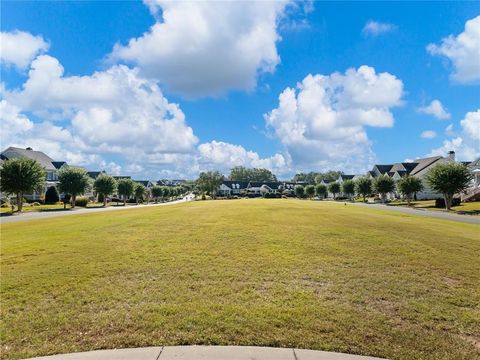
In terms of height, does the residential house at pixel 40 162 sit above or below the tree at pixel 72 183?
above

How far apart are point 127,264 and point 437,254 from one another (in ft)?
28.9

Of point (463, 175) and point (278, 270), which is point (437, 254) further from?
point (463, 175)

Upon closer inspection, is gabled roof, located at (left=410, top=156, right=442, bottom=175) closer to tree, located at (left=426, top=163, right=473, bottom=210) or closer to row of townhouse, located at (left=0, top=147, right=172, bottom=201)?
tree, located at (left=426, top=163, right=473, bottom=210)

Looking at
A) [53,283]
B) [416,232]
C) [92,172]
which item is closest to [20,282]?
[53,283]

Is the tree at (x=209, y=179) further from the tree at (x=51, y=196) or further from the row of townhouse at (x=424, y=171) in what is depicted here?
the tree at (x=51, y=196)

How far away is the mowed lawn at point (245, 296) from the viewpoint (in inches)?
208

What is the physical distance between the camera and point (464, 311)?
21.3 ft

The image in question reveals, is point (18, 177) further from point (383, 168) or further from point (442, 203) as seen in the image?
point (383, 168)

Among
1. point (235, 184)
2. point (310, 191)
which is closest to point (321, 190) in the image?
point (310, 191)

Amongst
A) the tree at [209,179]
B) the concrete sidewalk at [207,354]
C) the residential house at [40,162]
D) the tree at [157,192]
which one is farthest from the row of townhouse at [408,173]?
the residential house at [40,162]

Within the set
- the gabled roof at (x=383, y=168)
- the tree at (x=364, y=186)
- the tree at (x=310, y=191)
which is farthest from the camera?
the tree at (x=310, y=191)

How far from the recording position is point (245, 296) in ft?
22.5

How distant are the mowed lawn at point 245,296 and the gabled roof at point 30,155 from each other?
66.7 metres

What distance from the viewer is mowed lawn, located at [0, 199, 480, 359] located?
529cm
